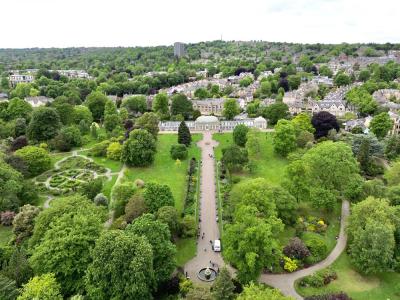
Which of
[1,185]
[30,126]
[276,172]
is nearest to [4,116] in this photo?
[30,126]

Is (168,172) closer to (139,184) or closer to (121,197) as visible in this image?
(139,184)

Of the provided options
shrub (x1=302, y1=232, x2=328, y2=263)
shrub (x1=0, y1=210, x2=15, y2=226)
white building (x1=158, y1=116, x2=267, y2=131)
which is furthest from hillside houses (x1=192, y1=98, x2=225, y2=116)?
shrub (x1=0, y1=210, x2=15, y2=226)

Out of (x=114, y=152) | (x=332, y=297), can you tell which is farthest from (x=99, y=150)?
(x=332, y=297)

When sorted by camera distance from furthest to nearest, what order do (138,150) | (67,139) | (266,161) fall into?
(67,139)
(266,161)
(138,150)

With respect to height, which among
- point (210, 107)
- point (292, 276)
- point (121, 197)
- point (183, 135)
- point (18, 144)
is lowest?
point (292, 276)

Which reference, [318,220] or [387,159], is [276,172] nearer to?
[318,220]

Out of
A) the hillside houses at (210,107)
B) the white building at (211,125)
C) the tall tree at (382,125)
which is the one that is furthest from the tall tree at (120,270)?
the hillside houses at (210,107)

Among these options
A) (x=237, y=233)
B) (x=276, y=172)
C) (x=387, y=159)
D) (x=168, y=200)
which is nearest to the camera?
(x=237, y=233)
